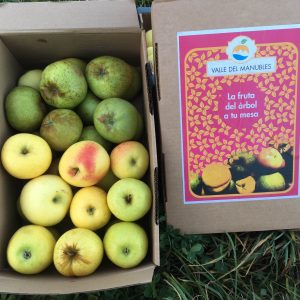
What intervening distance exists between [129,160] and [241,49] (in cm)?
46

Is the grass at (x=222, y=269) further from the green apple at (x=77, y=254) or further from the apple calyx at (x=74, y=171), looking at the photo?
the apple calyx at (x=74, y=171)

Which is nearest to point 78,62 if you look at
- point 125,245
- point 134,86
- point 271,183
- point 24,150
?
point 134,86

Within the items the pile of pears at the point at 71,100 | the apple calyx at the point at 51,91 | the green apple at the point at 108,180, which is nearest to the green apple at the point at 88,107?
the pile of pears at the point at 71,100

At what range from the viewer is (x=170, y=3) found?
120cm

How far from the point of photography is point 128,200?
125 centimetres

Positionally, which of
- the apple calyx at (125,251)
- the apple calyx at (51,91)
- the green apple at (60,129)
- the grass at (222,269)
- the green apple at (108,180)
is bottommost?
the grass at (222,269)

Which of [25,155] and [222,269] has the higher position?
[25,155]

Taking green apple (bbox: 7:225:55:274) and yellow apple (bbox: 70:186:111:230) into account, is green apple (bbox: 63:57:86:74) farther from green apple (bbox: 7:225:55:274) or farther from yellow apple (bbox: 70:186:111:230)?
green apple (bbox: 7:225:55:274)

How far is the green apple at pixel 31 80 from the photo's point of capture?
1511mm

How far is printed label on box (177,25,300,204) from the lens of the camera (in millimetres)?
1236

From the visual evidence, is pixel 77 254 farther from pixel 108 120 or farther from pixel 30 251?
pixel 108 120

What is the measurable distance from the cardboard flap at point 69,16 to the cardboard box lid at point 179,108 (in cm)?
19

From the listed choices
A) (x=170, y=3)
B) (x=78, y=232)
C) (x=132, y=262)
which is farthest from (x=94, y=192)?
(x=170, y=3)

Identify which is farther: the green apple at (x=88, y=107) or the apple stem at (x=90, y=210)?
the green apple at (x=88, y=107)
